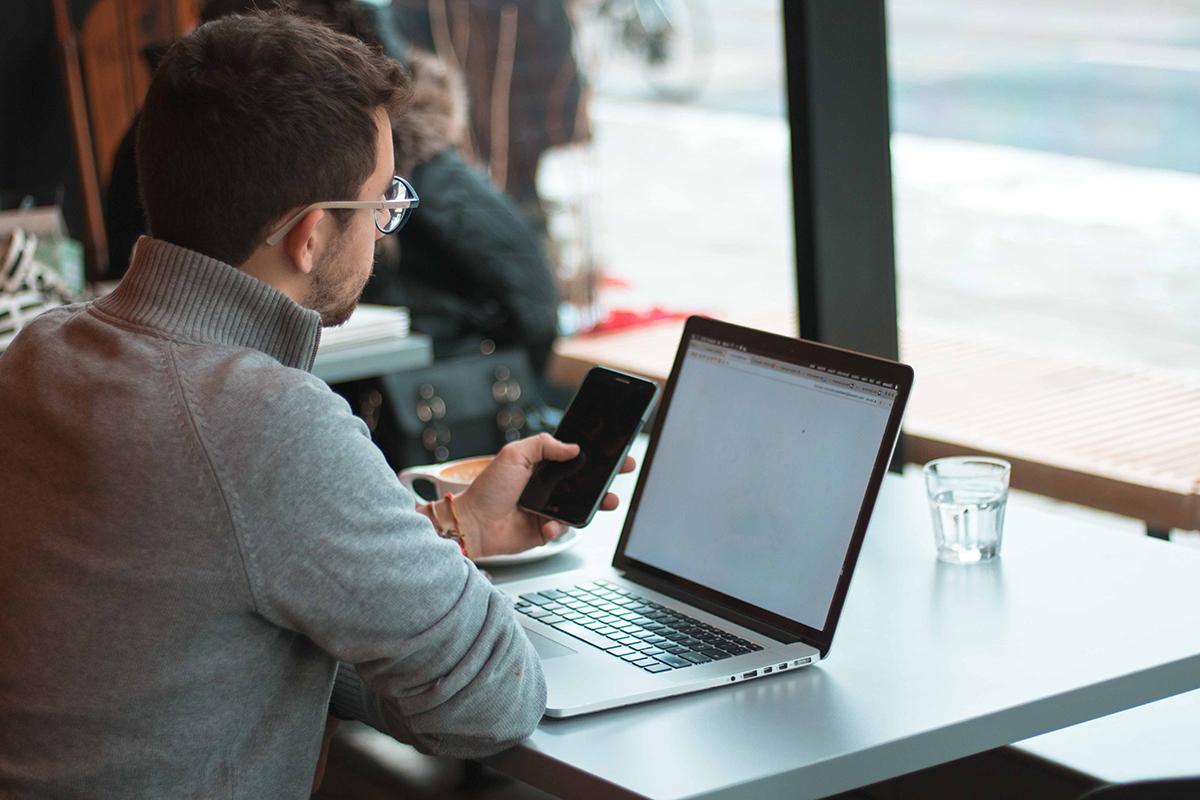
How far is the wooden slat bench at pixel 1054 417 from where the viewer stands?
2410 mm

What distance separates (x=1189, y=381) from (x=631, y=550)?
1523mm

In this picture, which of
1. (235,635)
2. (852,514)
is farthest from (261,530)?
(852,514)

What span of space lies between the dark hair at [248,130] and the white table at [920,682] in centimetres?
53

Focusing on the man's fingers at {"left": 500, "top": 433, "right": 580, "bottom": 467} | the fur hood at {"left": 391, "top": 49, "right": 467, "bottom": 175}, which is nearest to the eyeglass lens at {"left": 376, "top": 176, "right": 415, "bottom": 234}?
the man's fingers at {"left": 500, "top": 433, "right": 580, "bottom": 467}

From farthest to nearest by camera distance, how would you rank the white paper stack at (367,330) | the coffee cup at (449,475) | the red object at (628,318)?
the red object at (628,318) → the white paper stack at (367,330) → the coffee cup at (449,475)

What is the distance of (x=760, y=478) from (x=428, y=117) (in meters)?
1.95

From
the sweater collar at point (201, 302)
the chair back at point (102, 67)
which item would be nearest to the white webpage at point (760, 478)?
the sweater collar at point (201, 302)

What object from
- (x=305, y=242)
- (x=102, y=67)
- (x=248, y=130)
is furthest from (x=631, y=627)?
(x=102, y=67)

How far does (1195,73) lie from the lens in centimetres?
689

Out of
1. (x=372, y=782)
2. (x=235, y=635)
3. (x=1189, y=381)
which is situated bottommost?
(x=372, y=782)

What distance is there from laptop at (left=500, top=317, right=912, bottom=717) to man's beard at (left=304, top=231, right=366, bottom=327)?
400 millimetres

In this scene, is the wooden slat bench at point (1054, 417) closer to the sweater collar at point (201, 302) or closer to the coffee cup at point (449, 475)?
the coffee cup at point (449, 475)

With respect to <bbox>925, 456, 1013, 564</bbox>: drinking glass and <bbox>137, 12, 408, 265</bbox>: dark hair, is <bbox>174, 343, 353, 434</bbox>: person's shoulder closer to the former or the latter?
<bbox>137, 12, 408, 265</bbox>: dark hair

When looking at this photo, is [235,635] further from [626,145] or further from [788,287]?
[626,145]
